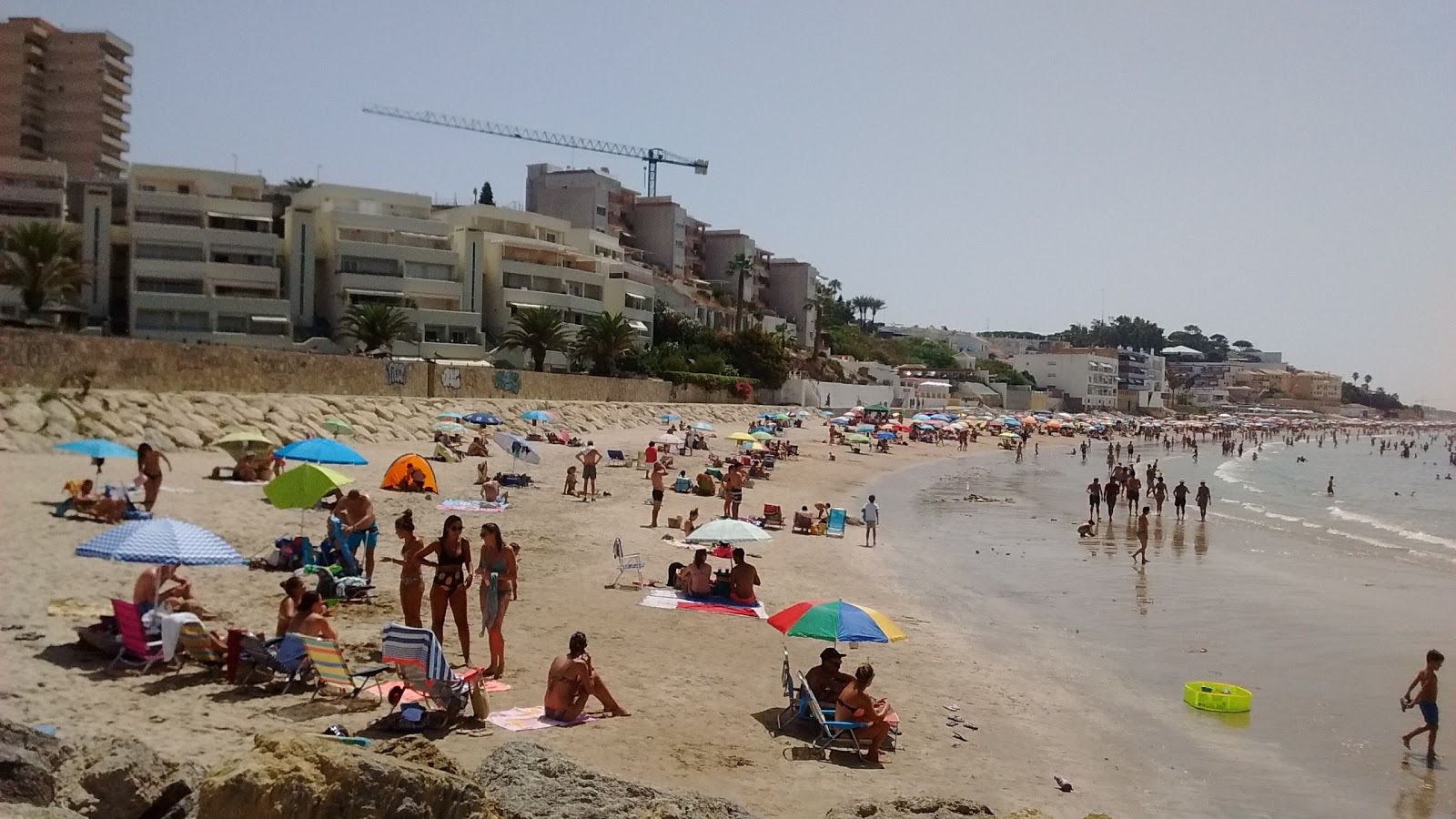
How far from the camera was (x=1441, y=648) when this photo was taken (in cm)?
1462

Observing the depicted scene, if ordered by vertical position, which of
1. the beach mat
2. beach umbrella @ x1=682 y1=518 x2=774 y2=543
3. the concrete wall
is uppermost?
the concrete wall

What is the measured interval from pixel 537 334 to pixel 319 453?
36.2m

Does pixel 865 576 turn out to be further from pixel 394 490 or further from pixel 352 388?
pixel 352 388

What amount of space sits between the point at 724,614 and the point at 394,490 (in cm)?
905

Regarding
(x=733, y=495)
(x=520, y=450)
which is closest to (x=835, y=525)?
(x=733, y=495)

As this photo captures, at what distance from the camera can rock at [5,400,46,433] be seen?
64.4 feet

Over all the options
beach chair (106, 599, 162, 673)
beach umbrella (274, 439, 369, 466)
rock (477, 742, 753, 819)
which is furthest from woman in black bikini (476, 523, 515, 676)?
beach umbrella (274, 439, 369, 466)

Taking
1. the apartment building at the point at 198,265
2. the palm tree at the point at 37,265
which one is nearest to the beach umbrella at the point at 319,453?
the palm tree at the point at 37,265

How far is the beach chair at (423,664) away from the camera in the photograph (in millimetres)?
7281

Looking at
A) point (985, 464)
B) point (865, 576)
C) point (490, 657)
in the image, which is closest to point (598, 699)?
point (490, 657)

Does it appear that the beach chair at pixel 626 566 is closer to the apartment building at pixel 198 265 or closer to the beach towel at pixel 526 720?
the beach towel at pixel 526 720

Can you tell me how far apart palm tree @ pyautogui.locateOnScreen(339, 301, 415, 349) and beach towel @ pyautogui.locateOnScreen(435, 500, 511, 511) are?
27834 millimetres

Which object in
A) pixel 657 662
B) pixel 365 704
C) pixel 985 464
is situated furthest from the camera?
pixel 985 464

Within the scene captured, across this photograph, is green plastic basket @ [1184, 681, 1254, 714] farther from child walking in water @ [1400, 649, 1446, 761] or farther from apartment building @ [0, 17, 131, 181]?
apartment building @ [0, 17, 131, 181]
